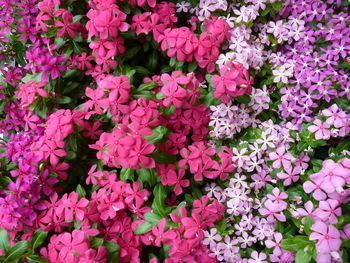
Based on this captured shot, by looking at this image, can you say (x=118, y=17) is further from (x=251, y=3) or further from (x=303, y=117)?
(x=303, y=117)

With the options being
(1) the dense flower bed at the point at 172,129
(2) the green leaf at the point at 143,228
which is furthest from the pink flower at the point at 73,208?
(2) the green leaf at the point at 143,228

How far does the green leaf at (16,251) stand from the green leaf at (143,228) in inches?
16.8

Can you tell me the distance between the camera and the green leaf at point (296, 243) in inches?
41.7

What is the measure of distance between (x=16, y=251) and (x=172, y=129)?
800 mm

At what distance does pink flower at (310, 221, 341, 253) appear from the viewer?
96cm

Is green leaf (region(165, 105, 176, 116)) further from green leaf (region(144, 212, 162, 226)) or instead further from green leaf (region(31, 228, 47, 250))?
green leaf (region(31, 228, 47, 250))

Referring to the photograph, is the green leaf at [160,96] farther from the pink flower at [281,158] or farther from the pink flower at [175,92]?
the pink flower at [281,158]

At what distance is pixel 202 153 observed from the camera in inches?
52.4

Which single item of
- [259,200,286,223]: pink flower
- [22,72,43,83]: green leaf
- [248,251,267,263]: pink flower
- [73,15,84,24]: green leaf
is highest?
[73,15,84,24]: green leaf

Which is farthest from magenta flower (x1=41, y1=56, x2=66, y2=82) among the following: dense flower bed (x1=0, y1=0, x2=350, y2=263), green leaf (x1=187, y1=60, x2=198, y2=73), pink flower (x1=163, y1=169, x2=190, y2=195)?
pink flower (x1=163, y1=169, x2=190, y2=195)

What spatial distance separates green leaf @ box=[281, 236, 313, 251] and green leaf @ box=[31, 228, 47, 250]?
943 millimetres

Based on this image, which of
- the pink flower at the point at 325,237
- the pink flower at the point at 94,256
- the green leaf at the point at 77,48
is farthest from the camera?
the green leaf at the point at 77,48

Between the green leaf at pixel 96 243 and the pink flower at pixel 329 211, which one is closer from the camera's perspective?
the pink flower at pixel 329 211

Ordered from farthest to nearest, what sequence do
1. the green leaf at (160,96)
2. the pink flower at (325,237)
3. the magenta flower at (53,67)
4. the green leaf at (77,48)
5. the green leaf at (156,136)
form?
the green leaf at (77,48), the magenta flower at (53,67), the green leaf at (160,96), the green leaf at (156,136), the pink flower at (325,237)
